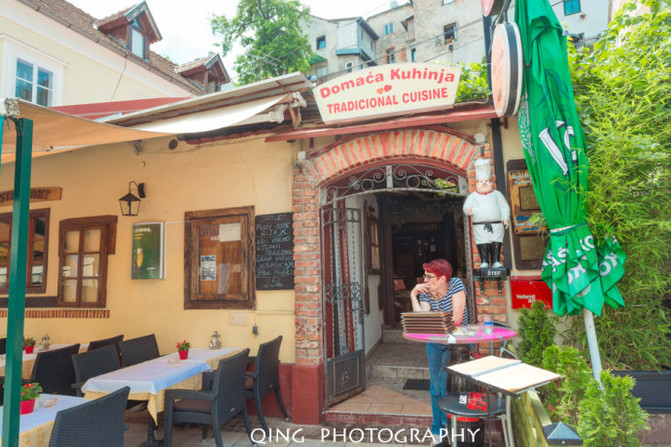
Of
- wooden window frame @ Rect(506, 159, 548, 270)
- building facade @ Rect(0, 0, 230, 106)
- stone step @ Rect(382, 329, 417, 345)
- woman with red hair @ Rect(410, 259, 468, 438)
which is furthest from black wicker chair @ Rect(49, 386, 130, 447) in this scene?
building facade @ Rect(0, 0, 230, 106)

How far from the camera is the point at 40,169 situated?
6.49 m

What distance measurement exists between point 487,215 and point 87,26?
12032 millimetres

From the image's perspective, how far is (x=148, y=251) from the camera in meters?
5.50

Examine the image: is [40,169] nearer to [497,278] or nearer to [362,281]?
[362,281]

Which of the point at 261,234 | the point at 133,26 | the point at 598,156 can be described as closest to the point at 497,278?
the point at 598,156

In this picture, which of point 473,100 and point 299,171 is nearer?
point 473,100

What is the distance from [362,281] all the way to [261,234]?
6.96 feet

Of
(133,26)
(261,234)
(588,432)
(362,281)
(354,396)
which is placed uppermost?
(133,26)

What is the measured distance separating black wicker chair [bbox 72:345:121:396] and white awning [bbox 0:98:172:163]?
212 cm

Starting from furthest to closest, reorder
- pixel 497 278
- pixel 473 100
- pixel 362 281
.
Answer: pixel 362 281 < pixel 473 100 < pixel 497 278

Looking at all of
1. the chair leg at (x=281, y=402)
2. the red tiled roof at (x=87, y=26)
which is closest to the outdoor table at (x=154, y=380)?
the chair leg at (x=281, y=402)

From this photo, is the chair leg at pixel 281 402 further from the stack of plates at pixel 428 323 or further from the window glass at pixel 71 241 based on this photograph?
the window glass at pixel 71 241

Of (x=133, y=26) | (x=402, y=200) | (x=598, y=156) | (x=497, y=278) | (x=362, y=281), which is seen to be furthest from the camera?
(x=133, y=26)

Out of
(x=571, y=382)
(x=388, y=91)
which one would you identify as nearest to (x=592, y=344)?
(x=571, y=382)
